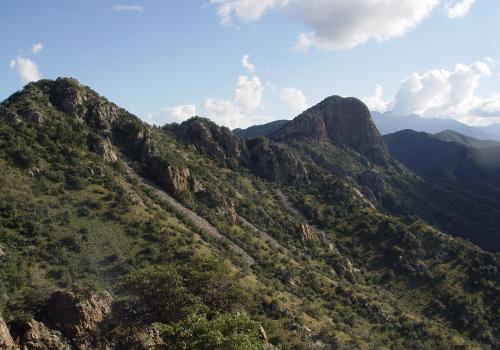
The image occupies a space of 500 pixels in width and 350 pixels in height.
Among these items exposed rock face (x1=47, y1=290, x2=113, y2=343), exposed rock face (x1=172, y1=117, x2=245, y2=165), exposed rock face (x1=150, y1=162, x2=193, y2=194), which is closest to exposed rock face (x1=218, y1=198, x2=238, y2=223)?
exposed rock face (x1=150, y1=162, x2=193, y2=194)

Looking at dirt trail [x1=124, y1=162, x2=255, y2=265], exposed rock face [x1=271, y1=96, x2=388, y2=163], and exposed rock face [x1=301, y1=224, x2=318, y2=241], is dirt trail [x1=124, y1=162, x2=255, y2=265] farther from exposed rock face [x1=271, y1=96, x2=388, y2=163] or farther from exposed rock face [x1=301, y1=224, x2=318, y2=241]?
exposed rock face [x1=271, y1=96, x2=388, y2=163]

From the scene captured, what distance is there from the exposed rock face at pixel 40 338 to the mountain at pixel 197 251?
0.38ft

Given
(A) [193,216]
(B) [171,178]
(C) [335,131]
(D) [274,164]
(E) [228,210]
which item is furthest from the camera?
(C) [335,131]

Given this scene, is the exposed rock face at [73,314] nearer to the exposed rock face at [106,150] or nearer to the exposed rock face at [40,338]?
the exposed rock face at [40,338]

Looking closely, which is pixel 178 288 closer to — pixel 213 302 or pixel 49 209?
pixel 213 302

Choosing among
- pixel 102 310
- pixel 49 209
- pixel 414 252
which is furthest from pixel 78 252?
pixel 414 252

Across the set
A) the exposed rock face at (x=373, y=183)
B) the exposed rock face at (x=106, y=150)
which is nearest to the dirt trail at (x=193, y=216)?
the exposed rock face at (x=106, y=150)

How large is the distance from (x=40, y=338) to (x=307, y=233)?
71552mm

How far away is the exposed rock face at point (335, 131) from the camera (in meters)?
183

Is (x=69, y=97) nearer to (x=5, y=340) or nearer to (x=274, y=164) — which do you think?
(x=274, y=164)

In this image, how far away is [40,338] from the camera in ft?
97.1

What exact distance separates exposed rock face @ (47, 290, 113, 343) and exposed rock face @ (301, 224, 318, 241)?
212ft

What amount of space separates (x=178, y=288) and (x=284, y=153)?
93618 mm

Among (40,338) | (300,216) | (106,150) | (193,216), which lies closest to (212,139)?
(300,216)
